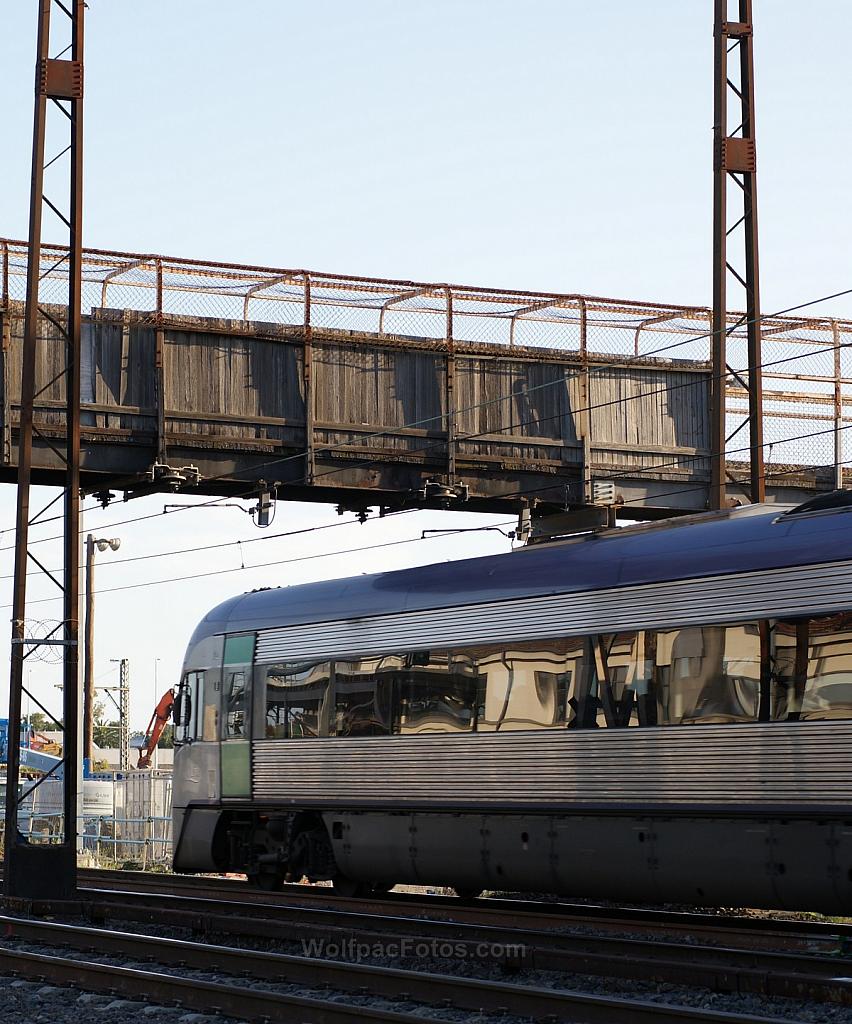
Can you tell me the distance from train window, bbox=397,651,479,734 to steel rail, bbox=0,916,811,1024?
4.31 metres

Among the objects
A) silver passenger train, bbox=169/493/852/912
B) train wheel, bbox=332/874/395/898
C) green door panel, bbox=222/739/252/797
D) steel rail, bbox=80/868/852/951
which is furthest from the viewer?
green door panel, bbox=222/739/252/797

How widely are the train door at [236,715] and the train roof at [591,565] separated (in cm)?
29

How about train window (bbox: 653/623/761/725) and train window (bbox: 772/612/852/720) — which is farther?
train window (bbox: 653/623/761/725)

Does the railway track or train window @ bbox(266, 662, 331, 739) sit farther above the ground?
train window @ bbox(266, 662, 331, 739)

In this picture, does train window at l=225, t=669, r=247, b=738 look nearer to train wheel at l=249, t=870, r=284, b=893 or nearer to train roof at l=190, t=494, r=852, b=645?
train roof at l=190, t=494, r=852, b=645

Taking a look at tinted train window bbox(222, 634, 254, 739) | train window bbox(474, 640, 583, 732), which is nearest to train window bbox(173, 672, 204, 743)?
tinted train window bbox(222, 634, 254, 739)

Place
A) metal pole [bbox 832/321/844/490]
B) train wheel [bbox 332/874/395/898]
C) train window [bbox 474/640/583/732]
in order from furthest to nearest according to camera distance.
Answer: metal pole [bbox 832/321/844/490], train wheel [bbox 332/874/395/898], train window [bbox 474/640/583/732]

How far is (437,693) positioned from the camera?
1727 cm

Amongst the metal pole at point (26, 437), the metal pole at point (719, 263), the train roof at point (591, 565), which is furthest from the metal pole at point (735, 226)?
the metal pole at point (26, 437)

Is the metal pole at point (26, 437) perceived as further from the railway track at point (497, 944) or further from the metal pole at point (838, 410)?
the metal pole at point (838, 410)

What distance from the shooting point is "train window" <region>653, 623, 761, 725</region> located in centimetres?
1409

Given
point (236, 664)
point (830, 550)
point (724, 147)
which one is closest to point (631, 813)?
point (830, 550)

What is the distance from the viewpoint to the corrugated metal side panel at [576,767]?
1348cm

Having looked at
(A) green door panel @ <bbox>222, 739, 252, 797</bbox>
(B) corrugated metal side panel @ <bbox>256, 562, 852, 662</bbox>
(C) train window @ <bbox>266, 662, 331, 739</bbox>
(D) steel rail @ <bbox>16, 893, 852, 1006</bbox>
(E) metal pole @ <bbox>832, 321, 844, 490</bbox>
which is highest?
(E) metal pole @ <bbox>832, 321, 844, 490</bbox>
